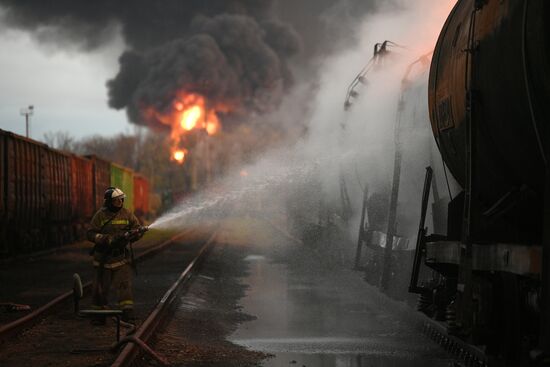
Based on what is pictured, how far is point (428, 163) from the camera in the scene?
10414 mm

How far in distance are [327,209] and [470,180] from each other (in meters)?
13.3

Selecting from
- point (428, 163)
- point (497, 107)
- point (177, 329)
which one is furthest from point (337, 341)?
point (497, 107)

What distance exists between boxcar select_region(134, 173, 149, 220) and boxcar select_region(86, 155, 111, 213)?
9158 millimetres

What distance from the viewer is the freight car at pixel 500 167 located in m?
4.76

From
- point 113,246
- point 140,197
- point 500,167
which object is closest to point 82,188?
point 140,197

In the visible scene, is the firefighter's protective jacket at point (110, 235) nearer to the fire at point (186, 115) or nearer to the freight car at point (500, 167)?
the freight car at point (500, 167)

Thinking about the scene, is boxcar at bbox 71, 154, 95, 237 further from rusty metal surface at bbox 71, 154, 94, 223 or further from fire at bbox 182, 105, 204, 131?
fire at bbox 182, 105, 204, 131

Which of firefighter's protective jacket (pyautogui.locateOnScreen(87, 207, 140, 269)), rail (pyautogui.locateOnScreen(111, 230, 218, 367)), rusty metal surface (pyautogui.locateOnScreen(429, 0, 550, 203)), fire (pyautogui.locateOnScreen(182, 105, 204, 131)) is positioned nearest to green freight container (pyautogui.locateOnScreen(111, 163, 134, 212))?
fire (pyautogui.locateOnScreen(182, 105, 204, 131))

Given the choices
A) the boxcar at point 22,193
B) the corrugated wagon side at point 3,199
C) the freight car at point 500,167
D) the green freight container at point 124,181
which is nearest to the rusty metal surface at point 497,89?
the freight car at point 500,167

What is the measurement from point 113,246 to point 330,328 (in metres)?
3.04

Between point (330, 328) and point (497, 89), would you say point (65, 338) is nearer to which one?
point (330, 328)

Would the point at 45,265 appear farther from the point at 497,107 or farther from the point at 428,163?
the point at 497,107

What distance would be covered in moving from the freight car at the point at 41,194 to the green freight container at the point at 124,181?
3.08 m

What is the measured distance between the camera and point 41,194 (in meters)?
23.9
